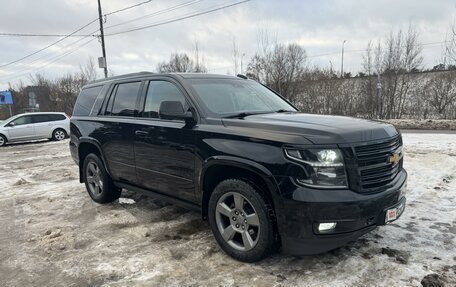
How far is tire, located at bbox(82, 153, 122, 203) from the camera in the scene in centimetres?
566

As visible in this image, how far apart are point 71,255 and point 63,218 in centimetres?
150

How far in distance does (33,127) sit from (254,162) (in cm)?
1830

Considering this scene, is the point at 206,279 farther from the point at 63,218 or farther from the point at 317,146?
the point at 63,218

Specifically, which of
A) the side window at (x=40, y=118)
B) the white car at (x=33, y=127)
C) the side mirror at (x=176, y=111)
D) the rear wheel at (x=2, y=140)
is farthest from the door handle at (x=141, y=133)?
the rear wheel at (x=2, y=140)

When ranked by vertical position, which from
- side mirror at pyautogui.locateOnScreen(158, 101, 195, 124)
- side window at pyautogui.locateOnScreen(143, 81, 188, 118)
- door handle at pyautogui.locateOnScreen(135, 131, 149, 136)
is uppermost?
side window at pyautogui.locateOnScreen(143, 81, 188, 118)

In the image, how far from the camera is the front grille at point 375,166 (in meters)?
3.10

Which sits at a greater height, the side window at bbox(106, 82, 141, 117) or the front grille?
the side window at bbox(106, 82, 141, 117)

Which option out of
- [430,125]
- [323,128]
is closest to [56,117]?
[323,128]

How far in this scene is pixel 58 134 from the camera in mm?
19031

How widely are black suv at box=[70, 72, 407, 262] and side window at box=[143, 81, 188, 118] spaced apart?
0.04ft

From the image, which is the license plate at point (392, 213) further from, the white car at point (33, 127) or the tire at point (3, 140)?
the tire at point (3, 140)

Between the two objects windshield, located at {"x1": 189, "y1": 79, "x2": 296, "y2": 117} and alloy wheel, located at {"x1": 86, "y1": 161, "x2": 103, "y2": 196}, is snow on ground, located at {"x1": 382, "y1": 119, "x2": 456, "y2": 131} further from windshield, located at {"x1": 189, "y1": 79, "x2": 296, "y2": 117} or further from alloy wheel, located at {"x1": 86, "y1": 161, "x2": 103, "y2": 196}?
alloy wheel, located at {"x1": 86, "y1": 161, "x2": 103, "y2": 196}

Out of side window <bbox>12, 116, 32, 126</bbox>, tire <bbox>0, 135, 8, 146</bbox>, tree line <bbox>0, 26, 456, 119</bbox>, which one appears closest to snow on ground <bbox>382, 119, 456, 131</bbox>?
tree line <bbox>0, 26, 456, 119</bbox>

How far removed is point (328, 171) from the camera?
3.01 m
